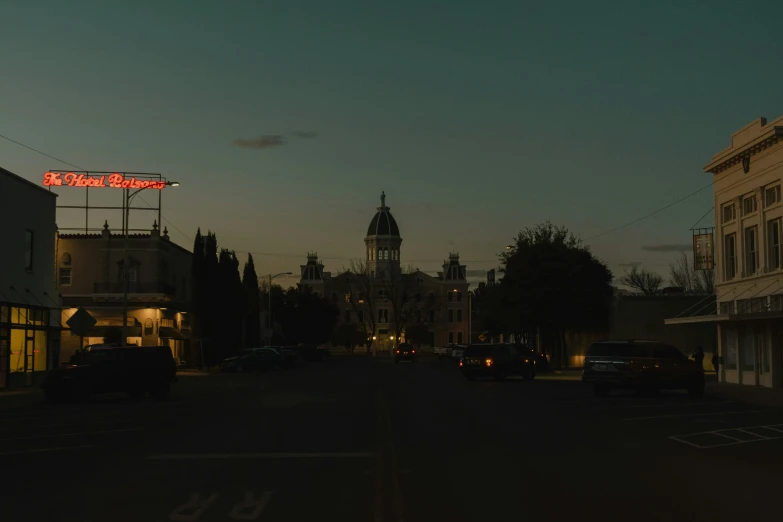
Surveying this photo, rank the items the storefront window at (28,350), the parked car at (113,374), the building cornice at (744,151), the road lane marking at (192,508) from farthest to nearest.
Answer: the storefront window at (28,350) < the building cornice at (744,151) < the parked car at (113,374) < the road lane marking at (192,508)

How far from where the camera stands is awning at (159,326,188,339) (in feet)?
226

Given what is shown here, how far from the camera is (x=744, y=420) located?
23453 millimetres

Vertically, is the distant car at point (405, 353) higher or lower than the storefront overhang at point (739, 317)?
lower

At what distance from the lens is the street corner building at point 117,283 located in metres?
68.9

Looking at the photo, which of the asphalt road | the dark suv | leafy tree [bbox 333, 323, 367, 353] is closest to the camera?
the asphalt road

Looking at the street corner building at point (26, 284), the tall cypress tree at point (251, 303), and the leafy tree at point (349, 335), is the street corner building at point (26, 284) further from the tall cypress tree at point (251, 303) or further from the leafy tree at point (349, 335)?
the leafy tree at point (349, 335)

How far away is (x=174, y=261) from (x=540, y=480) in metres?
65.1

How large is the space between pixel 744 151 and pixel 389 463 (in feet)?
102

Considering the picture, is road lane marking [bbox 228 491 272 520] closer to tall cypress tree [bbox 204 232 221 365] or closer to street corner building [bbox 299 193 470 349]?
tall cypress tree [bbox 204 232 221 365]

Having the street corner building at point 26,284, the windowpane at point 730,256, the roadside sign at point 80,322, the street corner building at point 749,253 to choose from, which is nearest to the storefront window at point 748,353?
the street corner building at point 749,253

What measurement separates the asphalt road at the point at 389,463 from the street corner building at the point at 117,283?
4272 cm

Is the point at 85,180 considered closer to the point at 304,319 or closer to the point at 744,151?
the point at 744,151

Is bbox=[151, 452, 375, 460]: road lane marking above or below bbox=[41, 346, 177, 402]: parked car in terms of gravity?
below

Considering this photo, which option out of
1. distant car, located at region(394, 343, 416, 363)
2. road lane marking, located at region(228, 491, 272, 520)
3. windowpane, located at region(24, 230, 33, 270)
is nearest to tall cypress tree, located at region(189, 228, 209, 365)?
distant car, located at region(394, 343, 416, 363)
